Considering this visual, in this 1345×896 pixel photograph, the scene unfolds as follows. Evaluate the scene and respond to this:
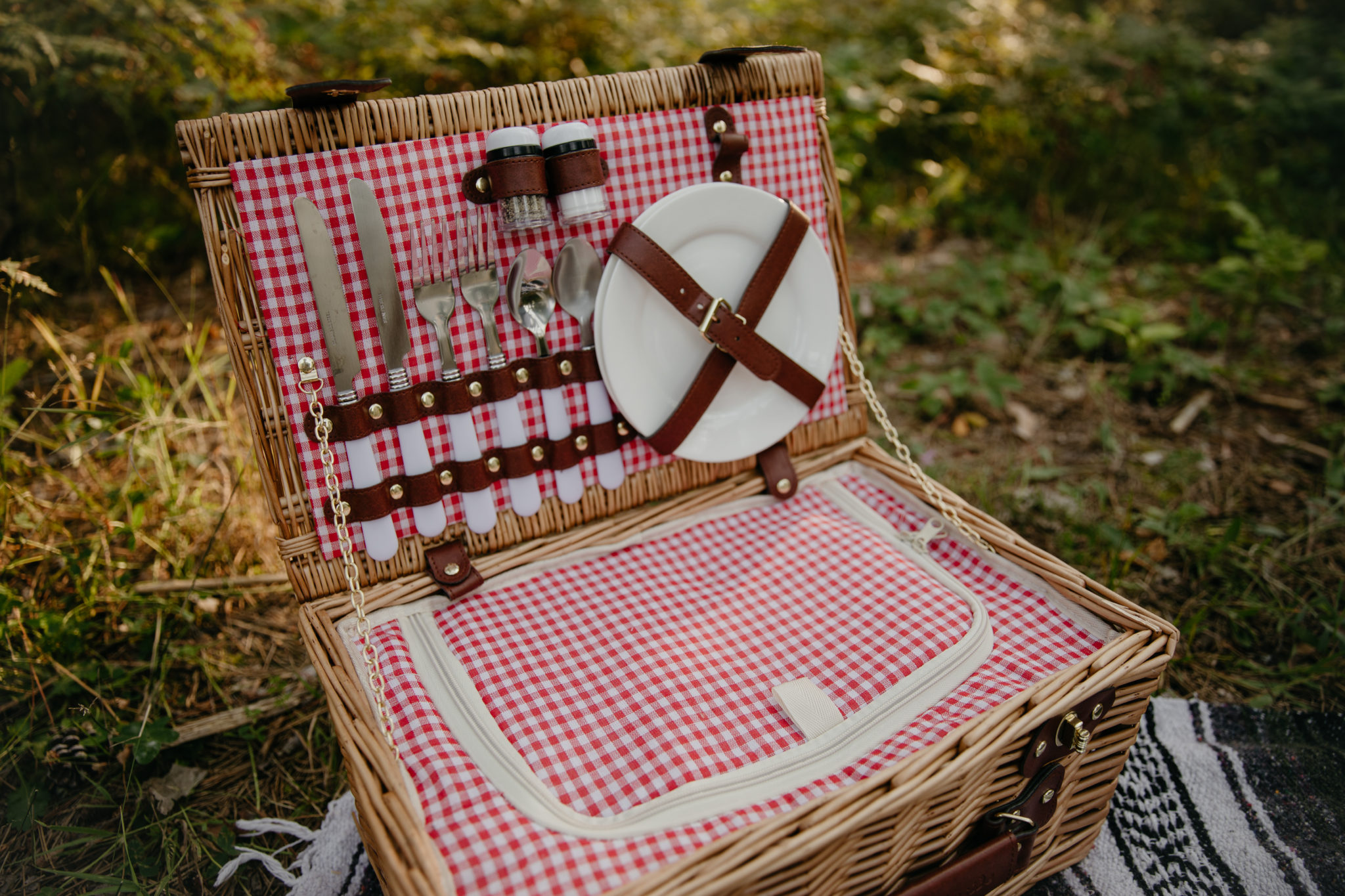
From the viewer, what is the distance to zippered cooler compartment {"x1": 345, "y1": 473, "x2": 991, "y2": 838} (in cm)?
94

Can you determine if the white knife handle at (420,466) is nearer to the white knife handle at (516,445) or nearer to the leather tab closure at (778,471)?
the white knife handle at (516,445)

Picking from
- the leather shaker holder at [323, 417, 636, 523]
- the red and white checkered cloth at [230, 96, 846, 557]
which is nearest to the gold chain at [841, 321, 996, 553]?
the red and white checkered cloth at [230, 96, 846, 557]

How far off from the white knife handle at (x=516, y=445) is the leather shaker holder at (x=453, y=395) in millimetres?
18

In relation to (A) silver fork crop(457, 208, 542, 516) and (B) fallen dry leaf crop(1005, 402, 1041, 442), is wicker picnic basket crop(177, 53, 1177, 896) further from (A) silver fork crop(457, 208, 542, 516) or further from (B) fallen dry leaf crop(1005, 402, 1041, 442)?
(B) fallen dry leaf crop(1005, 402, 1041, 442)

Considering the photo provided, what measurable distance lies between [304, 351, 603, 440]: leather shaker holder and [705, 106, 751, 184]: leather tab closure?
379mm

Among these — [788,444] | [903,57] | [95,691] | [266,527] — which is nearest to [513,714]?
[788,444]

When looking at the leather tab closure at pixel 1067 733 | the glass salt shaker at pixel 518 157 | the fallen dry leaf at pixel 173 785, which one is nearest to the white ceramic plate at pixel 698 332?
the glass salt shaker at pixel 518 157

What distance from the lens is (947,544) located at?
51.8 inches

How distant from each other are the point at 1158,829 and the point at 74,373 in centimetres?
203

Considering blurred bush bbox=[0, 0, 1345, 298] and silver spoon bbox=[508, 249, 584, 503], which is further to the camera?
blurred bush bbox=[0, 0, 1345, 298]

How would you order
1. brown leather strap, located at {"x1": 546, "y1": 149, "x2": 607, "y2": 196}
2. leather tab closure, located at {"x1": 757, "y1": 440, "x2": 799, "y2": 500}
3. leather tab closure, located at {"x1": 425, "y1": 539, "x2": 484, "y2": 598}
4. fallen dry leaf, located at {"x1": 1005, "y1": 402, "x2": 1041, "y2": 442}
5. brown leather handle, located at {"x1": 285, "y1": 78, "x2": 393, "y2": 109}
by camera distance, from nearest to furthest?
brown leather handle, located at {"x1": 285, "y1": 78, "x2": 393, "y2": 109} < brown leather strap, located at {"x1": 546, "y1": 149, "x2": 607, "y2": 196} < leather tab closure, located at {"x1": 425, "y1": 539, "x2": 484, "y2": 598} < leather tab closure, located at {"x1": 757, "y1": 440, "x2": 799, "y2": 500} < fallen dry leaf, located at {"x1": 1005, "y1": 402, "x2": 1041, "y2": 442}

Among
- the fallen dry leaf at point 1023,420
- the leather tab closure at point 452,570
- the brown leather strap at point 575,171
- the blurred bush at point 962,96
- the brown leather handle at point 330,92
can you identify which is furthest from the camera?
the blurred bush at point 962,96

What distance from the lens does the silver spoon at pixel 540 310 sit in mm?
1150

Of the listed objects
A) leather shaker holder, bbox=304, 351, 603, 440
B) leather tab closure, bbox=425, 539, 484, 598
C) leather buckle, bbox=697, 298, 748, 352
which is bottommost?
leather tab closure, bbox=425, 539, 484, 598
